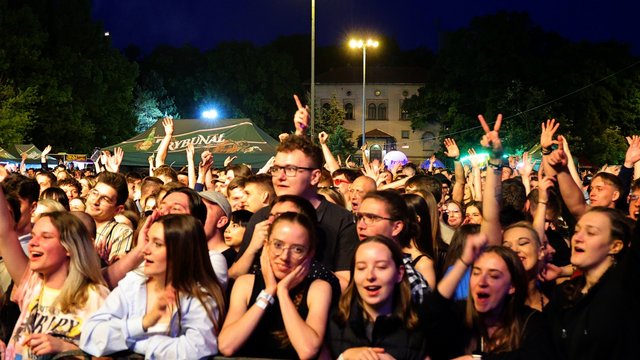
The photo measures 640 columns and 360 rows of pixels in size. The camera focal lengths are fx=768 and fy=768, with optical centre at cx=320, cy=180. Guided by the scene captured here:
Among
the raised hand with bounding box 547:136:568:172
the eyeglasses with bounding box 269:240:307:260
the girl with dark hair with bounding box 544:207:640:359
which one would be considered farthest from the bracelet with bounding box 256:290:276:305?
the raised hand with bounding box 547:136:568:172

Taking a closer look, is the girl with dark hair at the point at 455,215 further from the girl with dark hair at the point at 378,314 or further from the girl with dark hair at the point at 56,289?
the girl with dark hair at the point at 56,289

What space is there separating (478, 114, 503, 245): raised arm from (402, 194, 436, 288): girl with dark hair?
44 centimetres

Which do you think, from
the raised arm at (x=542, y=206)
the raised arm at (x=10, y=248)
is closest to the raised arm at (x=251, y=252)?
the raised arm at (x=10, y=248)

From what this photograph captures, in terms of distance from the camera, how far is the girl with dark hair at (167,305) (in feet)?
14.0

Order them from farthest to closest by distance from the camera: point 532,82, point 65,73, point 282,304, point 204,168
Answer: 1. point 532,82
2. point 65,73
3. point 204,168
4. point 282,304

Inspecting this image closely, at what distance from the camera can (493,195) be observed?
5.16m

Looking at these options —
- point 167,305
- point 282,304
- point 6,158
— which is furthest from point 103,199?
point 6,158

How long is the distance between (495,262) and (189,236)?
5.81 ft

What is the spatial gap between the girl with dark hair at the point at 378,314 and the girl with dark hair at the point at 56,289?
5.01 feet

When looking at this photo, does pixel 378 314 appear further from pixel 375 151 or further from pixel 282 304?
pixel 375 151

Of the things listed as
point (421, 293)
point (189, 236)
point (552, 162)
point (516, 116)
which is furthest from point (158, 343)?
point (516, 116)

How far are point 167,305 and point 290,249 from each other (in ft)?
2.50

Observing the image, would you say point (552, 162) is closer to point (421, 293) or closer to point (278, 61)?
point (421, 293)

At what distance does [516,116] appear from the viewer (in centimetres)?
5412
